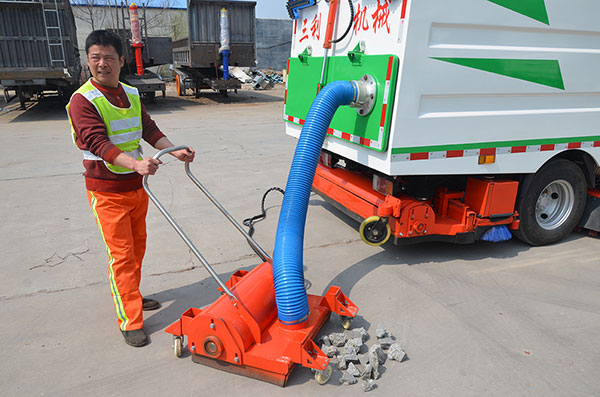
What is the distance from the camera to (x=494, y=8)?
3.51 meters

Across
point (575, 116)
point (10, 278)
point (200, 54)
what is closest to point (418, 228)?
point (575, 116)

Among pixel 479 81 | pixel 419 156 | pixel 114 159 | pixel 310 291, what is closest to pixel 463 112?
pixel 479 81

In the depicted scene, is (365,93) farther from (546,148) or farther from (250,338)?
(250,338)

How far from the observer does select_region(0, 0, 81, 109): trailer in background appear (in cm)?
1208

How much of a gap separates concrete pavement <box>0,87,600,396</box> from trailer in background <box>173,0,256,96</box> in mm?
10841

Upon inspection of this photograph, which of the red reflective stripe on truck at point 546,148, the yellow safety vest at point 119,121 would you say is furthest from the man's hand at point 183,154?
the red reflective stripe on truck at point 546,148

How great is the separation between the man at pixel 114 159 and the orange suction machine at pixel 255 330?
31 cm

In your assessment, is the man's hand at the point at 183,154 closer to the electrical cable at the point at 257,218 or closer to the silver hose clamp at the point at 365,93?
the silver hose clamp at the point at 365,93

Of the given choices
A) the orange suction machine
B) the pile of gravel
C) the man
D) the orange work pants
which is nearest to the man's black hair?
the man

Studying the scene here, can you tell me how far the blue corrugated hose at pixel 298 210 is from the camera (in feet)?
8.96

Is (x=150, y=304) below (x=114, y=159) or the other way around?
below

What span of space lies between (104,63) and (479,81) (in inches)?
110

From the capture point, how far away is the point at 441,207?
4.29m

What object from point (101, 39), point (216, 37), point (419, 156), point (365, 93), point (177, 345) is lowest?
point (177, 345)
